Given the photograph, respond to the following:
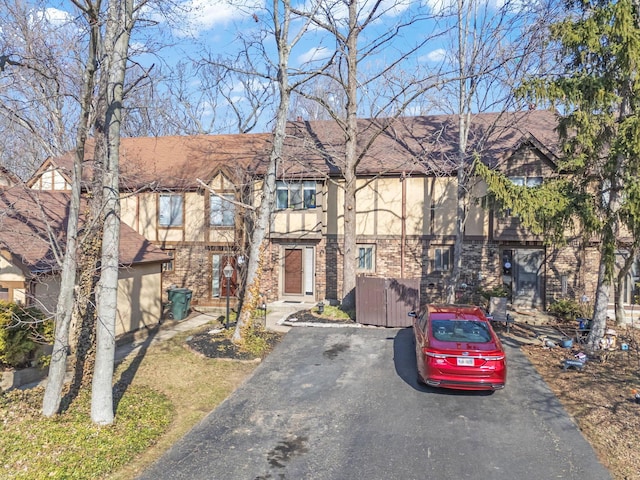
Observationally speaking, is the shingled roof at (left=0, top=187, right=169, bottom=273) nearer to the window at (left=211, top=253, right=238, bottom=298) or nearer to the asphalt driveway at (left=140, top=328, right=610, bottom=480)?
the window at (left=211, top=253, right=238, bottom=298)

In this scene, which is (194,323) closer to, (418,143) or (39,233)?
(39,233)

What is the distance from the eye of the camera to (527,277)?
17.5m

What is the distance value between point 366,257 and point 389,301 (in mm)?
4516

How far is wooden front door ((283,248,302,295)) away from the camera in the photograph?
19.2m

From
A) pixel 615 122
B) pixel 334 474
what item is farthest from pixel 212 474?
pixel 615 122

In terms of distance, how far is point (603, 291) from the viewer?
11.3m

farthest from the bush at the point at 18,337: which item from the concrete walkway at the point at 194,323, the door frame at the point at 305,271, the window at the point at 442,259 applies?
the window at the point at 442,259

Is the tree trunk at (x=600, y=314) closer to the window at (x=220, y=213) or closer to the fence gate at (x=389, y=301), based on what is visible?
the fence gate at (x=389, y=301)

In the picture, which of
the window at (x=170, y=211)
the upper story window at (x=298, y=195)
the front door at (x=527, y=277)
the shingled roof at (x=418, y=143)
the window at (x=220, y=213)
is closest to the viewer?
the front door at (x=527, y=277)

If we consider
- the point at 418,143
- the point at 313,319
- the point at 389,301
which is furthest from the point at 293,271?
the point at 418,143

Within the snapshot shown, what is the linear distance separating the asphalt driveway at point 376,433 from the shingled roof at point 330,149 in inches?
392

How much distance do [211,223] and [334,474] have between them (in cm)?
1491

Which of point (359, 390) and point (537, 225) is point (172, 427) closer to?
point (359, 390)

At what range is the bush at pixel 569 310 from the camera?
15008mm
